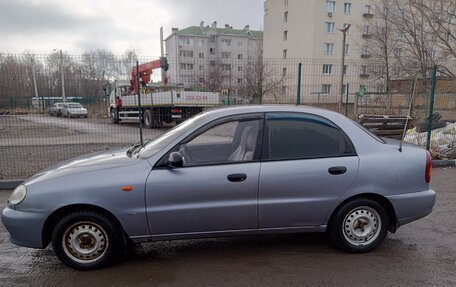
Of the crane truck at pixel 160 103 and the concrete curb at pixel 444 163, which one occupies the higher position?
the crane truck at pixel 160 103

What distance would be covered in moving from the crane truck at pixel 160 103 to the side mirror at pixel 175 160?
918cm

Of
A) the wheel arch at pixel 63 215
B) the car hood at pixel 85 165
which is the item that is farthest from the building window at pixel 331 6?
the wheel arch at pixel 63 215

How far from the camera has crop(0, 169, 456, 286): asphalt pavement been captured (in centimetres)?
300

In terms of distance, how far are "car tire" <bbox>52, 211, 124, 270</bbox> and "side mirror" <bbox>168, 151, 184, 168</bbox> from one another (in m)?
0.89

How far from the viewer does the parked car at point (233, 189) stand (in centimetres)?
307

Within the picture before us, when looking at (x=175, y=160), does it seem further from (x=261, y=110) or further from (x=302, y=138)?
(x=302, y=138)

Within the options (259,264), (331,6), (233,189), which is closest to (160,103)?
(233,189)

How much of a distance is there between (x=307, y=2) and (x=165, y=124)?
34834 mm

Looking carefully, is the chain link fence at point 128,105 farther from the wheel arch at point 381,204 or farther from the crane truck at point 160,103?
the wheel arch at point 381,204

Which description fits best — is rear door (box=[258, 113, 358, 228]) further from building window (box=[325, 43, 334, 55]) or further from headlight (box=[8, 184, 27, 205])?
building window (box=[325, 43, 334, 55])

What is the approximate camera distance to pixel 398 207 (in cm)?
345

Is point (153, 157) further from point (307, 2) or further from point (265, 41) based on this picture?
point (265, 41)

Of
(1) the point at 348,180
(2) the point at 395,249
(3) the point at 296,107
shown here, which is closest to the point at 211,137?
(3) the point at 296,107

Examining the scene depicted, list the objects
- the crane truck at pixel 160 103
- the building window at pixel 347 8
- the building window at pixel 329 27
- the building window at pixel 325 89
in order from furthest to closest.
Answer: the building window at pixel 347 8 < the building window at pixel 329 27 < the crane truck at pixel 160 103 < the building window at pixel 325 89
